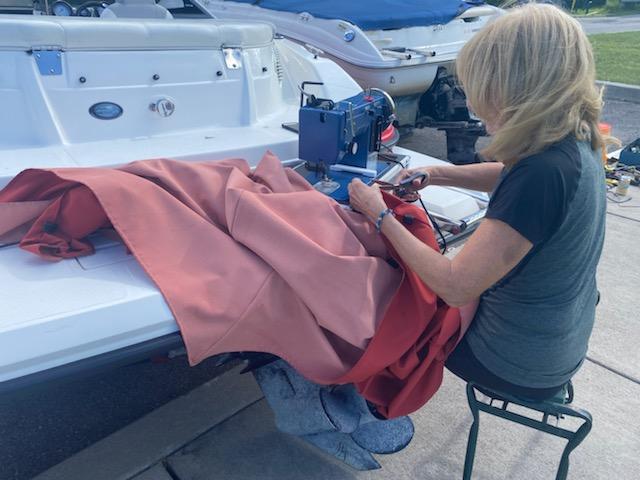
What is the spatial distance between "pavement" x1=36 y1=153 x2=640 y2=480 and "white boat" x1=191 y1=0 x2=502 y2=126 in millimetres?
2466

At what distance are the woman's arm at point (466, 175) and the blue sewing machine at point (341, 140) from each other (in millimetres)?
230

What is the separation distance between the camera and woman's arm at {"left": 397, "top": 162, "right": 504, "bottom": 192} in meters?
2.05

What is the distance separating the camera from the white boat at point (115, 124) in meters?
1.40

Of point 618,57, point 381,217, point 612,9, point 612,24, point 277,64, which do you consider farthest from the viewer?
point 612,9

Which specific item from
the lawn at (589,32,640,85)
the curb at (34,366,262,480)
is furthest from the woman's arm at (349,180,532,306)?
the lawn at (589,32,640,85)

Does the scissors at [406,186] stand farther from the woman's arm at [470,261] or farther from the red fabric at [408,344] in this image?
the woman's arm at [470,261]

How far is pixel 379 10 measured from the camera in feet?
15.7

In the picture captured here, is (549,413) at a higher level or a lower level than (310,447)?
higher

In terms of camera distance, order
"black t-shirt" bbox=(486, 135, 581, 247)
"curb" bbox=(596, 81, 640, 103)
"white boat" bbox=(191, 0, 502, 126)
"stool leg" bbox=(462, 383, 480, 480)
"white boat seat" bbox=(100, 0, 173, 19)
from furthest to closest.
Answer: "curb" bbox=(596, 81, 640, 103) → "white boat" bbox=(191, 0, 502, 126) → "white boat seat" bbox=(100, 0, 173, 19) → "stool leg" bbox=(462, 383, 480, 480) → "black t-shirt" bbox=(486, 135, 581, 247)

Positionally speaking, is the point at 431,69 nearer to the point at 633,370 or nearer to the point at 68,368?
the point at 633,370

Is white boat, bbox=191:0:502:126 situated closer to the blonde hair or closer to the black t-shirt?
the blonde hair

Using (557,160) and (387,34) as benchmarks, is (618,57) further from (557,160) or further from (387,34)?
(557,160)

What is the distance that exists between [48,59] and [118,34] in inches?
10.9

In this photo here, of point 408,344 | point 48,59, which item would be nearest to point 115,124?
point 48,59
